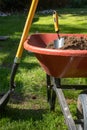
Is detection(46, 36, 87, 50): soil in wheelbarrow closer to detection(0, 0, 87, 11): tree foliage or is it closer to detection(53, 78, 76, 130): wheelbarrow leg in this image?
detection(53, 78, 76, 130): wheelbarrow leg

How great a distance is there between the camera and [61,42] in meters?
3.61

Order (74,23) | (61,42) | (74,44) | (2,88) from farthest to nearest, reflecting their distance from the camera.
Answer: (74,23)
(2,88)
(61,42)
(74,44)

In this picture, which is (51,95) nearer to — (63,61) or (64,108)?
(64,108)

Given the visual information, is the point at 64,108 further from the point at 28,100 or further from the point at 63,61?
the point at 28,100

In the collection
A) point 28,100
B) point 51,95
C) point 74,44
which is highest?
point 74,44

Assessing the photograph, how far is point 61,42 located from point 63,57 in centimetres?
60

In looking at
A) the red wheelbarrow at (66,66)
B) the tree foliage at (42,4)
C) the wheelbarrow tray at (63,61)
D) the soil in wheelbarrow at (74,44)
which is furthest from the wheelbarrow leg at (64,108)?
the tree foliage at (42,4)

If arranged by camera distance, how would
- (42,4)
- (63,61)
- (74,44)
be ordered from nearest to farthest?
(63,61) < (74,44) < (42,4)

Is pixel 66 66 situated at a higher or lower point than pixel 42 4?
higher

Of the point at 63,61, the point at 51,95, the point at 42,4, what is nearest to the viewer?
the point at 63,61

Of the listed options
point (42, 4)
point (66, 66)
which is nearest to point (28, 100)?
point (66, 66)

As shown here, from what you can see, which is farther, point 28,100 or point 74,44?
point 28,100

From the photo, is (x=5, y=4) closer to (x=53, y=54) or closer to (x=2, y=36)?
(x=2, y=36)

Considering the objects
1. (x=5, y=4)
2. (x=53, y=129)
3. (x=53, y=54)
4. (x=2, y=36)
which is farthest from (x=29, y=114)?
(x=5, y=4)
